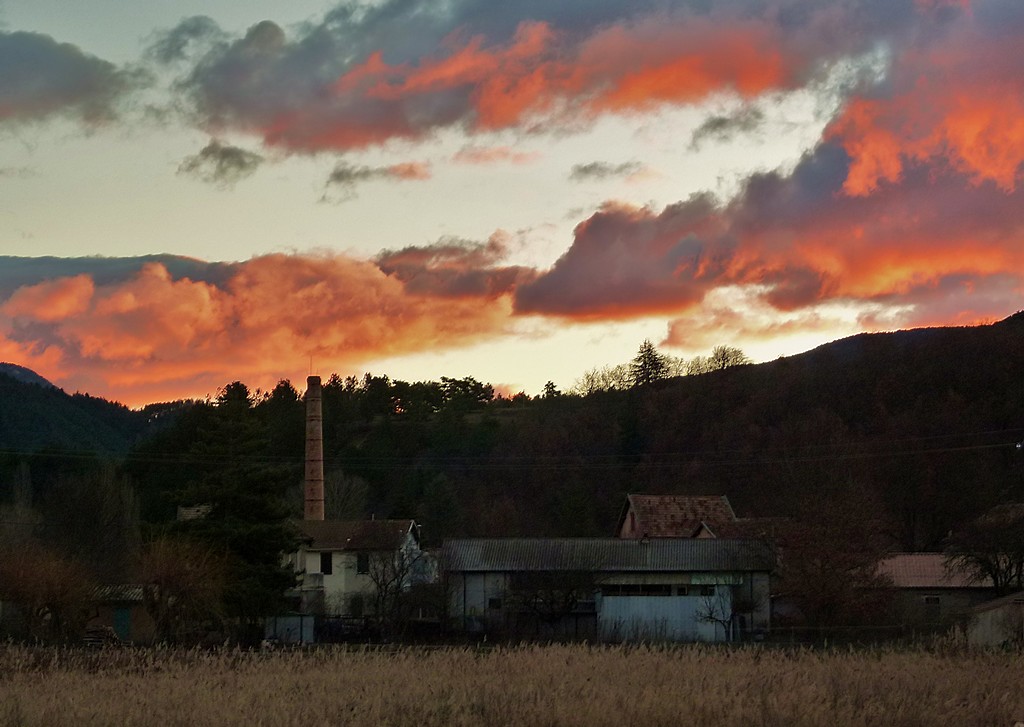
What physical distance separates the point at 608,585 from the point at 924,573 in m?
15.4

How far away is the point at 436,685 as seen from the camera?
1688cm

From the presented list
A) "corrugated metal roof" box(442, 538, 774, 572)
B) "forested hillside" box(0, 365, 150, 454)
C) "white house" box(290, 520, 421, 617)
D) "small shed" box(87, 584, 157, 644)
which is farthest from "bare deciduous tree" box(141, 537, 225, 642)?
"forested hillside" box(0, 365, 150, 454)

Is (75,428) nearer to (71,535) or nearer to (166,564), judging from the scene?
(71,535)

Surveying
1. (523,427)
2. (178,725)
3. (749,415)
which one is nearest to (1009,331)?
(749,415)

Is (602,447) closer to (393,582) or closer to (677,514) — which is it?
(677,514)

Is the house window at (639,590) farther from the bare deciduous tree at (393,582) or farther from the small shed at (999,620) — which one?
the small shed at (999,620)

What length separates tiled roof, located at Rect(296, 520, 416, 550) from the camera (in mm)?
55594

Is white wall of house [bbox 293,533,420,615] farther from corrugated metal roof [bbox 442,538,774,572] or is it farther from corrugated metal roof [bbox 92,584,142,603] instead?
corrugated metal roof [bbox 92,584,142,603]

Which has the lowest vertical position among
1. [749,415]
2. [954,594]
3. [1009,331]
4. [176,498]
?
[954,594]

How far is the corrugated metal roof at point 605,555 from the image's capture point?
49.7 metres

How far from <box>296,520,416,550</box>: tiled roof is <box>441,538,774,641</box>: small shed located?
4.27 metres

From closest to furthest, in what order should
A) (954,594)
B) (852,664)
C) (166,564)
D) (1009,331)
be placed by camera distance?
(852,664)
(166,564)
(954,594)
(1009,331)

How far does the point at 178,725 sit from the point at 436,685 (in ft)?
12.6

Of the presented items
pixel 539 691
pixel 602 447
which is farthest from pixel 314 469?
pixel 539 691
